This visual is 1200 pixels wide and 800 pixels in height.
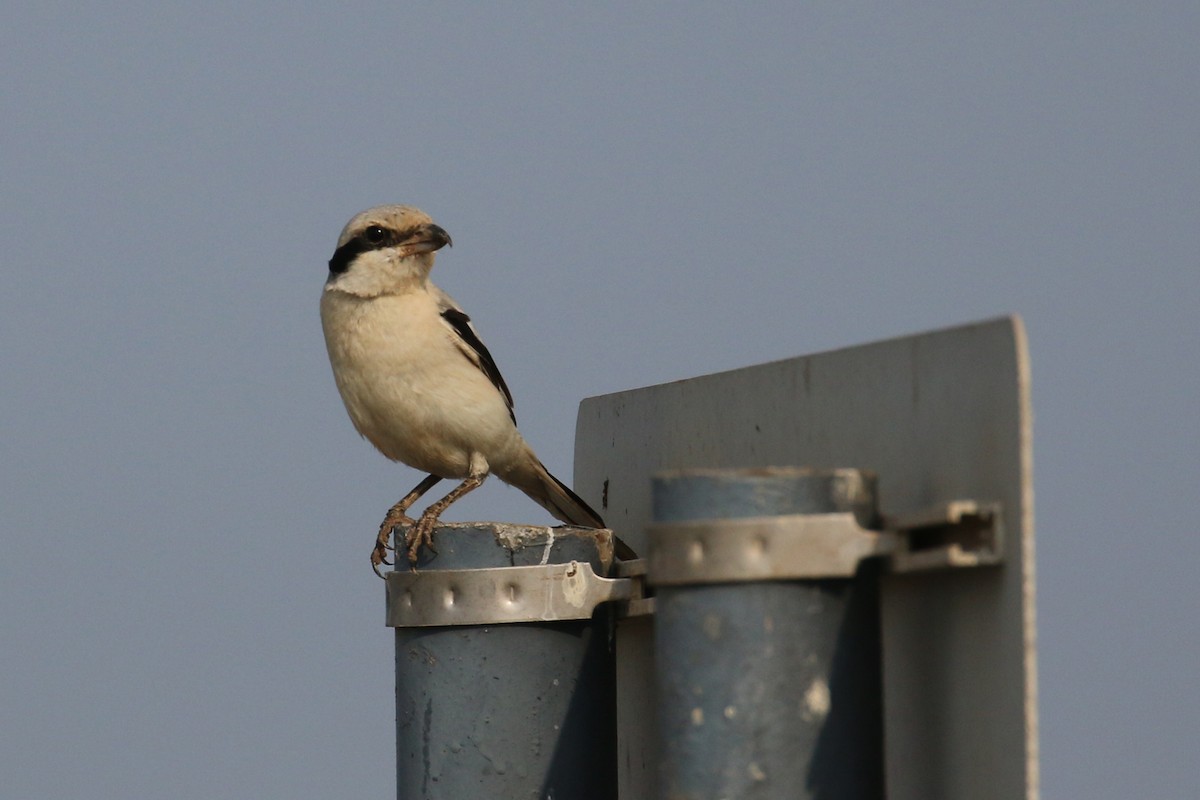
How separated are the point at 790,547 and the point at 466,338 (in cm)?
318

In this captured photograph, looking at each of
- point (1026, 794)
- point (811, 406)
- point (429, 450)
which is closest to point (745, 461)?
point (811, 406)

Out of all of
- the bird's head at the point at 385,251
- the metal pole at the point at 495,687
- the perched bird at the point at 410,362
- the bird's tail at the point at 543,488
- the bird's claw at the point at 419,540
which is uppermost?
the bird's head at the point at 385,251

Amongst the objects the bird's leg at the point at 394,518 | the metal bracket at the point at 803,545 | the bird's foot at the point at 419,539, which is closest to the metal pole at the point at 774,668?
the metal bracket at the point at 803,545

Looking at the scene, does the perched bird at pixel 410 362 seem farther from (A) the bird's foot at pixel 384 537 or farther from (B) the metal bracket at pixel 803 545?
(B) the metal bracket at pixel 803 545

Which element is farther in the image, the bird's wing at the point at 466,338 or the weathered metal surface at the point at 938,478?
the bird's wing at the point at 466,338

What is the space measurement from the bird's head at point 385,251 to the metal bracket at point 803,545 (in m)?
3.05

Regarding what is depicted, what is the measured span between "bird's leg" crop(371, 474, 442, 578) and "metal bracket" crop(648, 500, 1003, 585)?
233cm

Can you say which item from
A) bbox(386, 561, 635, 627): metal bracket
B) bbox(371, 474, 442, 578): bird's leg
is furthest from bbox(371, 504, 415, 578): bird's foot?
bbox(386, 561, 635, 627): metal bracket

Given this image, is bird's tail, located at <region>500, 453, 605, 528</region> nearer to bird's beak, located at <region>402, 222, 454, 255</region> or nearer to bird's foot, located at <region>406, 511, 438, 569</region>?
bird's beak, located at <region>402, 222, 454, 255</region>

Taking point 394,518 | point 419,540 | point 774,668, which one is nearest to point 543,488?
point 394,518

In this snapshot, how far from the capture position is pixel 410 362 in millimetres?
5082

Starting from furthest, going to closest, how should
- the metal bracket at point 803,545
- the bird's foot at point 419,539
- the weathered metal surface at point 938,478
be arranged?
the bird's foot at point 419,539, the metal bracket at point 803,545, the weathered metal surface at point 938,478

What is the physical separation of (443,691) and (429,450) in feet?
6.79

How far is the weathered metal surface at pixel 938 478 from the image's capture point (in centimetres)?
209
